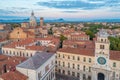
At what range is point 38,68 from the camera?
33.9 metres

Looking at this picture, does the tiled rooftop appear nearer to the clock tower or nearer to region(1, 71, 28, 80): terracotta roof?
region(1, 71, 28, 80): terracotta roof

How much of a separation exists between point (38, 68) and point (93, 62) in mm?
18439

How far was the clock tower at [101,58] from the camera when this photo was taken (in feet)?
133

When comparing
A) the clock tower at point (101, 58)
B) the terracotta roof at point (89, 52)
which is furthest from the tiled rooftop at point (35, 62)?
the clock tower at point (101, 58)

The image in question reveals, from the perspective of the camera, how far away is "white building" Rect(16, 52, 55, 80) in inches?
1308

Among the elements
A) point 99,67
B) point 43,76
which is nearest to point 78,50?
point 99,67

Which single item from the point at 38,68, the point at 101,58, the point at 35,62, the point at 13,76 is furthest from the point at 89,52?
the point at 13,76

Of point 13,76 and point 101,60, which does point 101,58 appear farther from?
point 13,76

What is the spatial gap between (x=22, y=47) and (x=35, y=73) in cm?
2610

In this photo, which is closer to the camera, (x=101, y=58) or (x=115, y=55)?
(x=101, y=58)

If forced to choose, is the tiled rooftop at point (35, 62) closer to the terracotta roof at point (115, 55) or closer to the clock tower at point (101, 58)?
the clock tower at point (101, 58)

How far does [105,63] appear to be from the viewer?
41656 mm

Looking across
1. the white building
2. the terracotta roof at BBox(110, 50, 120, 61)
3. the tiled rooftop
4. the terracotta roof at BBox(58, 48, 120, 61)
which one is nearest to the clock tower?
the terracotta roof at BBox(110, 50, 120, 61)

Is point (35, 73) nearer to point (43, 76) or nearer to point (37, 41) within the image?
point (43, 76)
